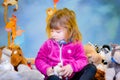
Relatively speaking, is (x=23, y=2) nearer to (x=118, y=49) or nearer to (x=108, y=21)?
(x=108, y=21)

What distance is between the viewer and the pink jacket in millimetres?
1459

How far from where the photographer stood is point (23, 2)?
2.00m

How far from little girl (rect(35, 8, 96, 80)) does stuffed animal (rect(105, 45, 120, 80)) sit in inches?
6.7

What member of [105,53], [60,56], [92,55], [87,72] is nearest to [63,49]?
[60,56]

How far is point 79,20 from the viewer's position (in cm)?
203

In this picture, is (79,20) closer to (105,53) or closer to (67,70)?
(105,53)

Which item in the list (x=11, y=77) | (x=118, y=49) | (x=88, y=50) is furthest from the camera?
(x=88, y=50)

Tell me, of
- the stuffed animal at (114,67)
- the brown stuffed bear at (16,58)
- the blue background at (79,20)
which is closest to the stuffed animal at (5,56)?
the brown stuffed bear at (16,58)

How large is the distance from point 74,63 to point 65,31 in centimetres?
16

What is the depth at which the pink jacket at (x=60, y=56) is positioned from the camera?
1459mm

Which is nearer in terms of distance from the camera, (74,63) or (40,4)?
(74,63)

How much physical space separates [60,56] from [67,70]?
0.30 ft

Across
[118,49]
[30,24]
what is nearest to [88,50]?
[118,49]

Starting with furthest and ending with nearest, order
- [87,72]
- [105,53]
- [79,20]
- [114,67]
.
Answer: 1. [79,20]
2. [105,53]
3. [114,67]
4. [87,72]
